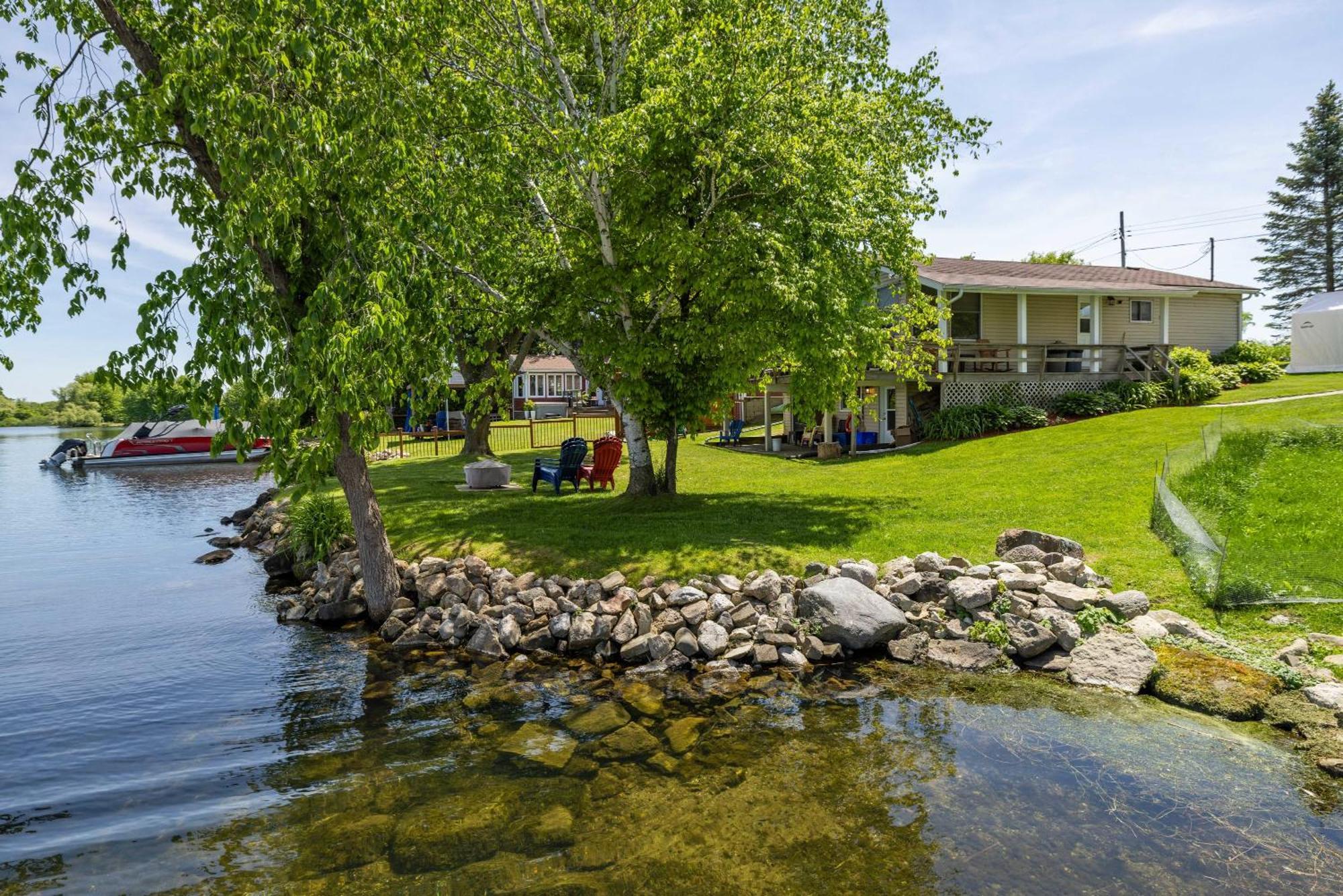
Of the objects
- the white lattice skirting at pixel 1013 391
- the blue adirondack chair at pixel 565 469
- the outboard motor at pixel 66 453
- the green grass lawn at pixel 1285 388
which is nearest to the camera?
the blue adirondack chair at pixel 565 469

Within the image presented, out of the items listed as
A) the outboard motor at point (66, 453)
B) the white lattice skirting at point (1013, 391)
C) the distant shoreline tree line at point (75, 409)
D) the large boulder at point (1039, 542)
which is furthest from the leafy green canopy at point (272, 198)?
the distant shoreline tree line at point (75, 409)

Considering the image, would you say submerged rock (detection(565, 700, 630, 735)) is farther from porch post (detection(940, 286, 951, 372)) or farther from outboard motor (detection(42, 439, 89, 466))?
outboard motor (detection(42, 439, 89, 466))

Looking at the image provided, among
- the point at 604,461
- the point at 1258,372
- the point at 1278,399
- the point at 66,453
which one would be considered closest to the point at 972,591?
the point at 604,461

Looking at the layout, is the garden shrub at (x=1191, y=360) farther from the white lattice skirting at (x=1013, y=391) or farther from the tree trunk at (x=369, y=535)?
the tree trunk at (x=369, y=535)

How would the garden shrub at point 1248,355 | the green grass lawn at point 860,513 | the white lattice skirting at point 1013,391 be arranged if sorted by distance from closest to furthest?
the green grass lawn at point 860,513, the white lattice skirting at point 1013,391, the garden shrub at point 1248,355

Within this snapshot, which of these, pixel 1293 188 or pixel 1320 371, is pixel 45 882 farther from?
pixel 1293 188

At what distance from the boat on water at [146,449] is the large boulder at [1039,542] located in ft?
117

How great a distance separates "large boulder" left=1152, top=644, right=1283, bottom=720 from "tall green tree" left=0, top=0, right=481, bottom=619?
777 cm

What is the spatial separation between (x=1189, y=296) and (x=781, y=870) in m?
32.3

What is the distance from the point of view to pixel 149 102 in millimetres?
7656

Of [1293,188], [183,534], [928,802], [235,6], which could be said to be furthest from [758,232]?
[1293,188]

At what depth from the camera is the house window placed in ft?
88.0

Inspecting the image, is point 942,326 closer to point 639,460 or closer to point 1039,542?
point 639,460

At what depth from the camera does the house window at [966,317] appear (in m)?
26.8
